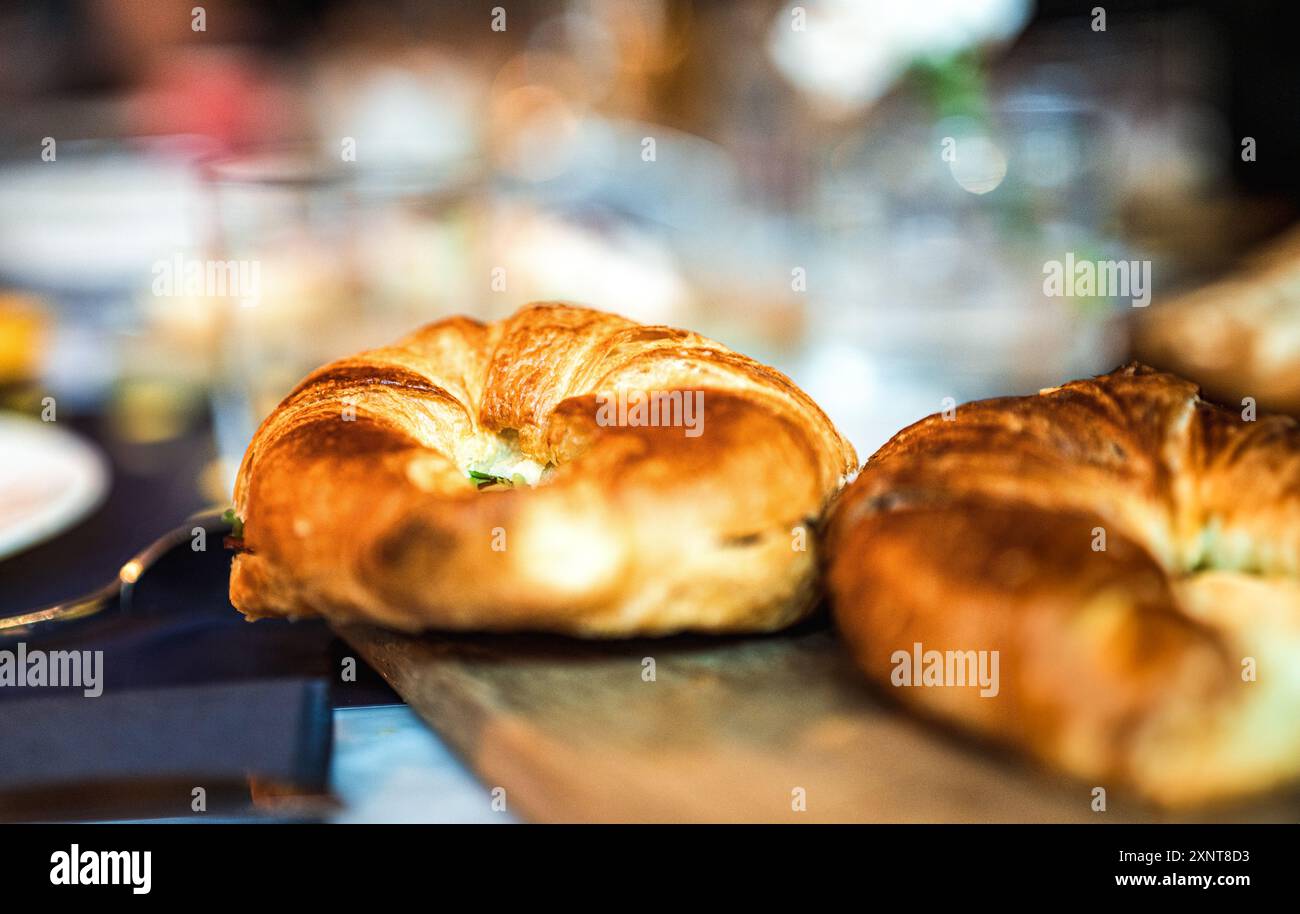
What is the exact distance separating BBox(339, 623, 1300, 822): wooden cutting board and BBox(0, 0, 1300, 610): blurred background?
0.68m

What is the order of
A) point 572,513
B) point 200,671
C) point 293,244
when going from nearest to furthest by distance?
point 572,513, point 200,671, point 293,244

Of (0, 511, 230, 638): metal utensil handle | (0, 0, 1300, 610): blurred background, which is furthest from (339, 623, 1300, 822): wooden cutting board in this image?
(0, 0, 1300, 610): blurred background

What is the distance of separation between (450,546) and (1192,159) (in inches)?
243

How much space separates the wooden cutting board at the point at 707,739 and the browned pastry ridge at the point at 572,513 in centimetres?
4

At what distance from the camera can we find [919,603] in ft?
2.90

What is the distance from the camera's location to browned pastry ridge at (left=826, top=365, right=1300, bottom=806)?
2.56 feet

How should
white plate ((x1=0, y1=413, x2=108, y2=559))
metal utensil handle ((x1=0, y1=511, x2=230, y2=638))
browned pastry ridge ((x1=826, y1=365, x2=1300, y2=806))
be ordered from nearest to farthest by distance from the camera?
browned pastry ridge ((x1=826, y1=365, x2=1300, y2=806)) → metal utensil handle ((x1=0, y1=511, x2=230, y2=638)) → white plate ((x1=0, y1=413, x2=108, y2=559))

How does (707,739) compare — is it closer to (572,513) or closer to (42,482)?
(572,513)

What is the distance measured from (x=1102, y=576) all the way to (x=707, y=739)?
34 cm

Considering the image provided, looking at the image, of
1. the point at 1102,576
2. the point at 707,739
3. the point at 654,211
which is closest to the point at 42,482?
the point at 707,739

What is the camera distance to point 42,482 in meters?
1.72

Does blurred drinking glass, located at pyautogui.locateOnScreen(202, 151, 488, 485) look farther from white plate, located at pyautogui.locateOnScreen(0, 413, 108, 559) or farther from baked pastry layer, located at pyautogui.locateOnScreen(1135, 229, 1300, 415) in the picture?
baked pastry layer, located at pyautogui.locateOnScreen(1135, 229, 1300, 415)

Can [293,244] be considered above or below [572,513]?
above

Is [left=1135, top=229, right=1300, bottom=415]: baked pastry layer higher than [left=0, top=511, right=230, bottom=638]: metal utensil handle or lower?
higher
